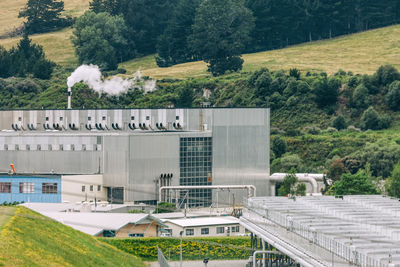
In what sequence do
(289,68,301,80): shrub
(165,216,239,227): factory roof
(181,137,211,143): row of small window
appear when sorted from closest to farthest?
1. (165,216,239,227): factory roof
2. (181,137,211,143): row of small window
3. (289,68,301,80): shrub

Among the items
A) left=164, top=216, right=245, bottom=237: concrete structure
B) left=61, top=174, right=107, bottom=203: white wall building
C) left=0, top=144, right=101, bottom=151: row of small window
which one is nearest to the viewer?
left=164, top=216, right=245, bottom=237: concrete structure

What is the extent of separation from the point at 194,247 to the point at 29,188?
1130 inches

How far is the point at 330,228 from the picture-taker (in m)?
57.6

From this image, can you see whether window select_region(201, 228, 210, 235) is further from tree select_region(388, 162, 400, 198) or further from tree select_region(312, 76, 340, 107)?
tree select_region(312, 76, 340, 107)

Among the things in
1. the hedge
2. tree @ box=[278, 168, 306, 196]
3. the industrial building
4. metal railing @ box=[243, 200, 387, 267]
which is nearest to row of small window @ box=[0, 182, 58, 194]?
the industrial building

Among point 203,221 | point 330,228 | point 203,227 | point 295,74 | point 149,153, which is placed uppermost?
point 295,74

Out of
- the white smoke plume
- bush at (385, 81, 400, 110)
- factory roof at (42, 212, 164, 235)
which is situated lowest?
factory roof at (42, 212, 164, 235)

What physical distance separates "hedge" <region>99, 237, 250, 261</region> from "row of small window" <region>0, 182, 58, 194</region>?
24.2 m

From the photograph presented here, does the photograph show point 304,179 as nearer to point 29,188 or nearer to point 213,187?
point 213,187

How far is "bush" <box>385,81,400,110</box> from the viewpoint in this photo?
155750 millimetres

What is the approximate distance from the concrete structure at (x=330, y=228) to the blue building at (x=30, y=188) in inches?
1173

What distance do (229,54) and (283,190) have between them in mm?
86801

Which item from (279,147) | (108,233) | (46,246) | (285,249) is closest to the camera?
(46,246)

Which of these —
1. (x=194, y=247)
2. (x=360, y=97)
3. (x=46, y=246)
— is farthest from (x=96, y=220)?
(x=360, y=97)
